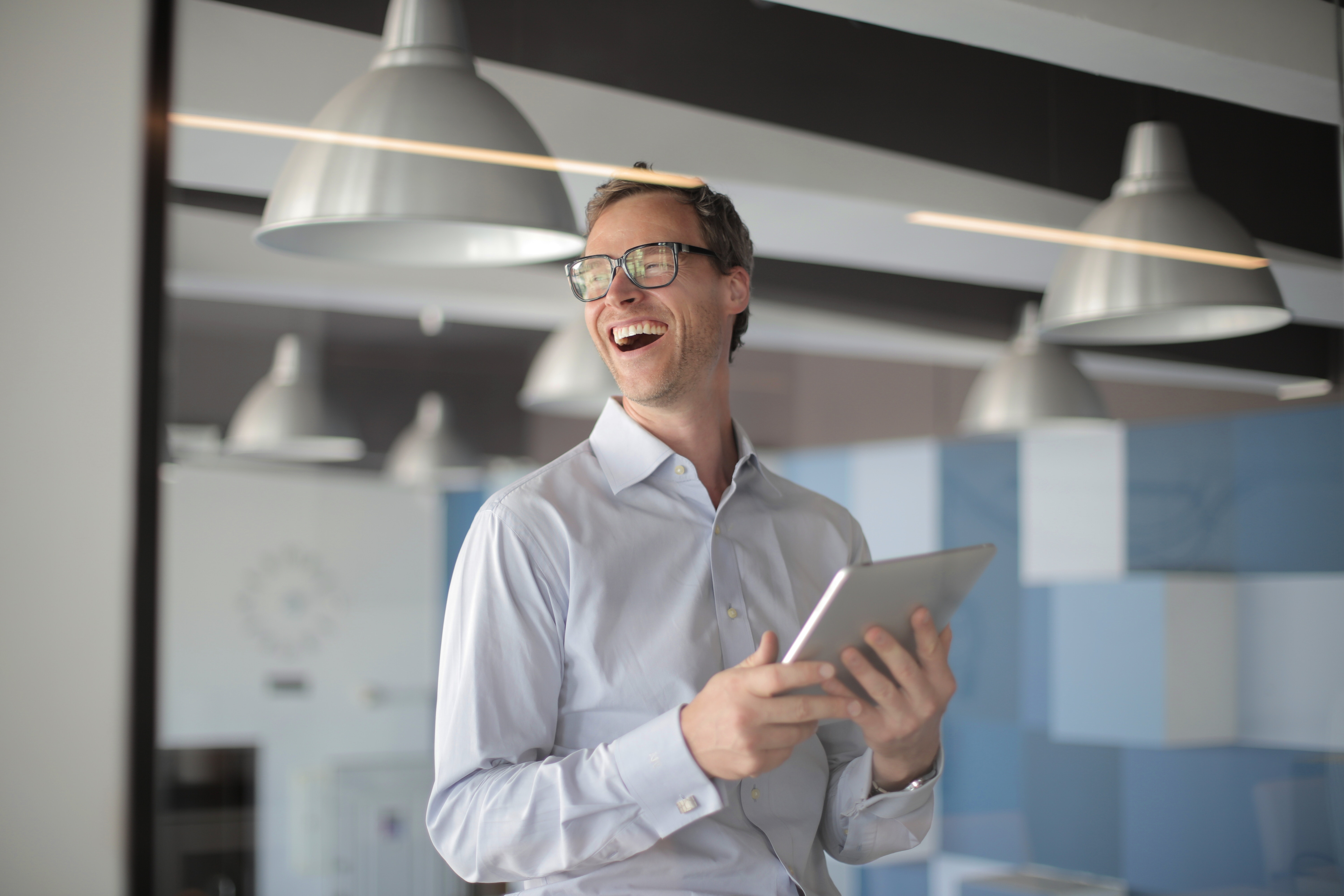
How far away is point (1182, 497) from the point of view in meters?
2.37

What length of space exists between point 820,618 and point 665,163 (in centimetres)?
111

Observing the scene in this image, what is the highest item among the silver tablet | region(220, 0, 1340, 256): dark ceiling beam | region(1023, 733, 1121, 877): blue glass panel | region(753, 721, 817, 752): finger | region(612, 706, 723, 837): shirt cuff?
region(220, 0, 1340, 256): dark ceiling beam

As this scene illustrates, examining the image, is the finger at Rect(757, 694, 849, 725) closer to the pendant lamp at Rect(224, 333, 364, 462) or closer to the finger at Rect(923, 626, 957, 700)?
the finger at Rect(923, 626, 957, 700)

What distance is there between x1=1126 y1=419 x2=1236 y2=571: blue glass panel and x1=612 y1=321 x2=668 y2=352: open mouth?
3.74 ft

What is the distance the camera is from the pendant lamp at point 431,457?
1983 mm

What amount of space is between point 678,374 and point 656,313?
94 millimetres

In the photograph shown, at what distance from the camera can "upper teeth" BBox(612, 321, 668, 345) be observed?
1694mm

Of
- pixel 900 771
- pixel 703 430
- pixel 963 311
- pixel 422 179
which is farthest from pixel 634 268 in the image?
pixel 963 311

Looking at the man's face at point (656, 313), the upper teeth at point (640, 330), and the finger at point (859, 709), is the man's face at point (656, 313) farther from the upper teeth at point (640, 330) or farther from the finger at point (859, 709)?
the finger at point (859, 709)

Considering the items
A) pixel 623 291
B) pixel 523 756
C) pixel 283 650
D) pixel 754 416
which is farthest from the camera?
pixel 754 416

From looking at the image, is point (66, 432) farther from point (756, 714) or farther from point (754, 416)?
point (756, 714)

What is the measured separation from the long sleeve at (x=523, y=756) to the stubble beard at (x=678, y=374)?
0.29 metres

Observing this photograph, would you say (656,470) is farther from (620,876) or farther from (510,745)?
(620,876)

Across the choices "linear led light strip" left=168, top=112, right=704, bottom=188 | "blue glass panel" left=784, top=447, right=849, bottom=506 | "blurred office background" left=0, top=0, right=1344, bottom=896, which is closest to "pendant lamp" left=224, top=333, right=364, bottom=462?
"blurred office background" left=0, top=0, right=1344, bottom=896
